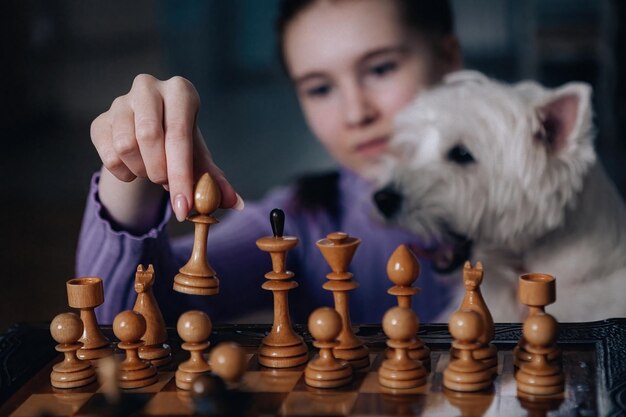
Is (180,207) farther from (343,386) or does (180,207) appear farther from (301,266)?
(301,266)

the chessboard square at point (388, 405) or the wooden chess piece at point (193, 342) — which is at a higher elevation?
the wooden chess piece at point (193, 342)

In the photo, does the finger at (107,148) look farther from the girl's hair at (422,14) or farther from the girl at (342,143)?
the girl's hair at (422,14)

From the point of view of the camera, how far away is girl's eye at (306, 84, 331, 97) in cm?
225

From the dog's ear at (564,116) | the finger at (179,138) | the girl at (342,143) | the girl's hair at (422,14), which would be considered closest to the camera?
the finger at (179,138)

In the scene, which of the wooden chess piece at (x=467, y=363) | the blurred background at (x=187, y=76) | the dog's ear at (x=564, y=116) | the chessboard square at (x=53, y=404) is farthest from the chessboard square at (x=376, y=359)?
the blurred background at (x=187, y=76)

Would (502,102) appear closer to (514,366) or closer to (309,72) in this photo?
(309,72)

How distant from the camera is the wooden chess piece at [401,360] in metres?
0.99

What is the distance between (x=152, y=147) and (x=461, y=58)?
4.45 feet

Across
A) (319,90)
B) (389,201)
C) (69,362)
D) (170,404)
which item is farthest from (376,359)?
(319,90)

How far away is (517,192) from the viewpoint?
5.92ft

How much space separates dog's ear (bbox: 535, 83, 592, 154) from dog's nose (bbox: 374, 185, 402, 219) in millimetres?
318

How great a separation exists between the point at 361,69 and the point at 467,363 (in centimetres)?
128

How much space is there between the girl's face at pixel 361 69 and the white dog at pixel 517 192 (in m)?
0.24

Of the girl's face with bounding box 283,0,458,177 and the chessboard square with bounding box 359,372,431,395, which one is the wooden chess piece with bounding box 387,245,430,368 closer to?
the chessboard square with bounding box 359,372,431,395
